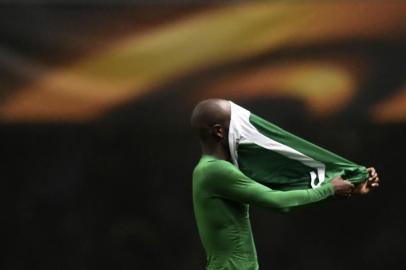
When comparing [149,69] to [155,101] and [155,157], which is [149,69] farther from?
[155,157]

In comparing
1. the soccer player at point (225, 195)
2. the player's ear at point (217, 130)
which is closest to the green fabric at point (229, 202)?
the soccer player at point (225, 195)

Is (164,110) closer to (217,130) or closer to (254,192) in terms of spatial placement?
(217,130)

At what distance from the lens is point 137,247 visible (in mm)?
5777

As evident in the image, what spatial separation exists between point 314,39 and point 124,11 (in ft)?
3.96

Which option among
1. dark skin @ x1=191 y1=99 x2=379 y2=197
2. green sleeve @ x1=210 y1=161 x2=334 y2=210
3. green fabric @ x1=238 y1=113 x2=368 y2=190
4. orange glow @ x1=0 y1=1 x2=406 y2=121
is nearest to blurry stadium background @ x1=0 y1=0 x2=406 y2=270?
orange glow @ x1=0 y1=1 x2=406 y2=121

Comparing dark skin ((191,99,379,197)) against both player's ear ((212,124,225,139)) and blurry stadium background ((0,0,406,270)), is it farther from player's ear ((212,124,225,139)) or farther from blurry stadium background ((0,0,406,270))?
blurry stadium background ((0,0,406,270))

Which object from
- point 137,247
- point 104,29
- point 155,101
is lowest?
point 137,247

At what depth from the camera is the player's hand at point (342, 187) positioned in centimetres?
402

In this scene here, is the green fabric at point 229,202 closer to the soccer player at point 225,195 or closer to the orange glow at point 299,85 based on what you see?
the soccer player at point 225,195

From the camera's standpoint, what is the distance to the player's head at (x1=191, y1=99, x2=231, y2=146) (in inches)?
→ 157

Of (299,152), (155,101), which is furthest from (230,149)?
(155,101)

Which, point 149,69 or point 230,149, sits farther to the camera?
point 149,69

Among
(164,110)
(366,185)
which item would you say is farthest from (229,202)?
(164,110)

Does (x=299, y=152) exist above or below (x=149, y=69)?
below
